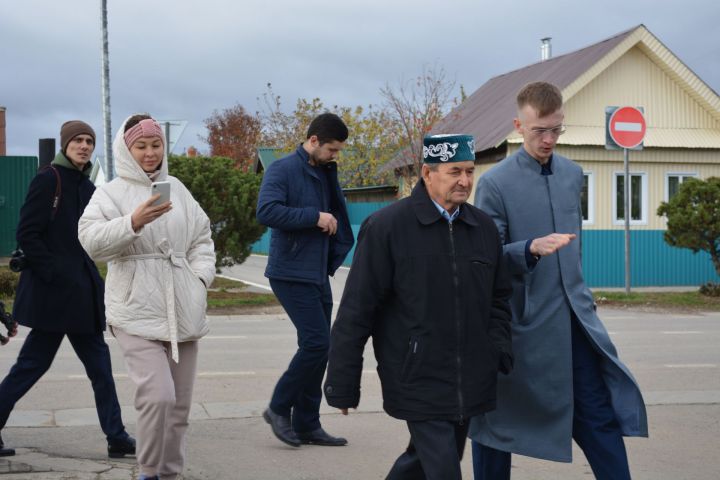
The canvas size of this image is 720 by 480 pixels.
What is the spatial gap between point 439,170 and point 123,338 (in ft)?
5.86

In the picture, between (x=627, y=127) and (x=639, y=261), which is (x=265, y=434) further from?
(x=639, y=261)

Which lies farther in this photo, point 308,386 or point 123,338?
point 308,386

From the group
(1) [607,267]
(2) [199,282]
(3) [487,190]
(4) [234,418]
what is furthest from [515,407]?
(1) [607,267]

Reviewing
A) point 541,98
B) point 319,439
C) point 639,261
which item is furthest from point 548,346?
point 639,261

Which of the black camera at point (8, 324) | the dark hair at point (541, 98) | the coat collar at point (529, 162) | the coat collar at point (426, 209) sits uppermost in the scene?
the dark hair at point (541, 98)

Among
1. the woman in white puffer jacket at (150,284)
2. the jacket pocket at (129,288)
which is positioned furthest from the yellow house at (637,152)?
the jacket pocket at (129,288)

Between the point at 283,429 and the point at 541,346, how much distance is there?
2.56 meters

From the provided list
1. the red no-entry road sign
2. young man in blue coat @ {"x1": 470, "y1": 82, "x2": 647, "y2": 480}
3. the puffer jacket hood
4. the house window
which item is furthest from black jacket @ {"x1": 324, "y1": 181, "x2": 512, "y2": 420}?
the house window

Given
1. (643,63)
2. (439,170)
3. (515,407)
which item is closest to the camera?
(439,170)

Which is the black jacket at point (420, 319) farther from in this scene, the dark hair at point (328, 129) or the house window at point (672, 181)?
the house window at point (672, 181)

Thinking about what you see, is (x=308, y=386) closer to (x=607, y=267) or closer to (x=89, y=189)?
(x=89, y=189)

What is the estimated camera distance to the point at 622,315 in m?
16.7

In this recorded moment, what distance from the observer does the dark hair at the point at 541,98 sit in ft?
15.0

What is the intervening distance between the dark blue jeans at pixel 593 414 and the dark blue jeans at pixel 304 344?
217cm
